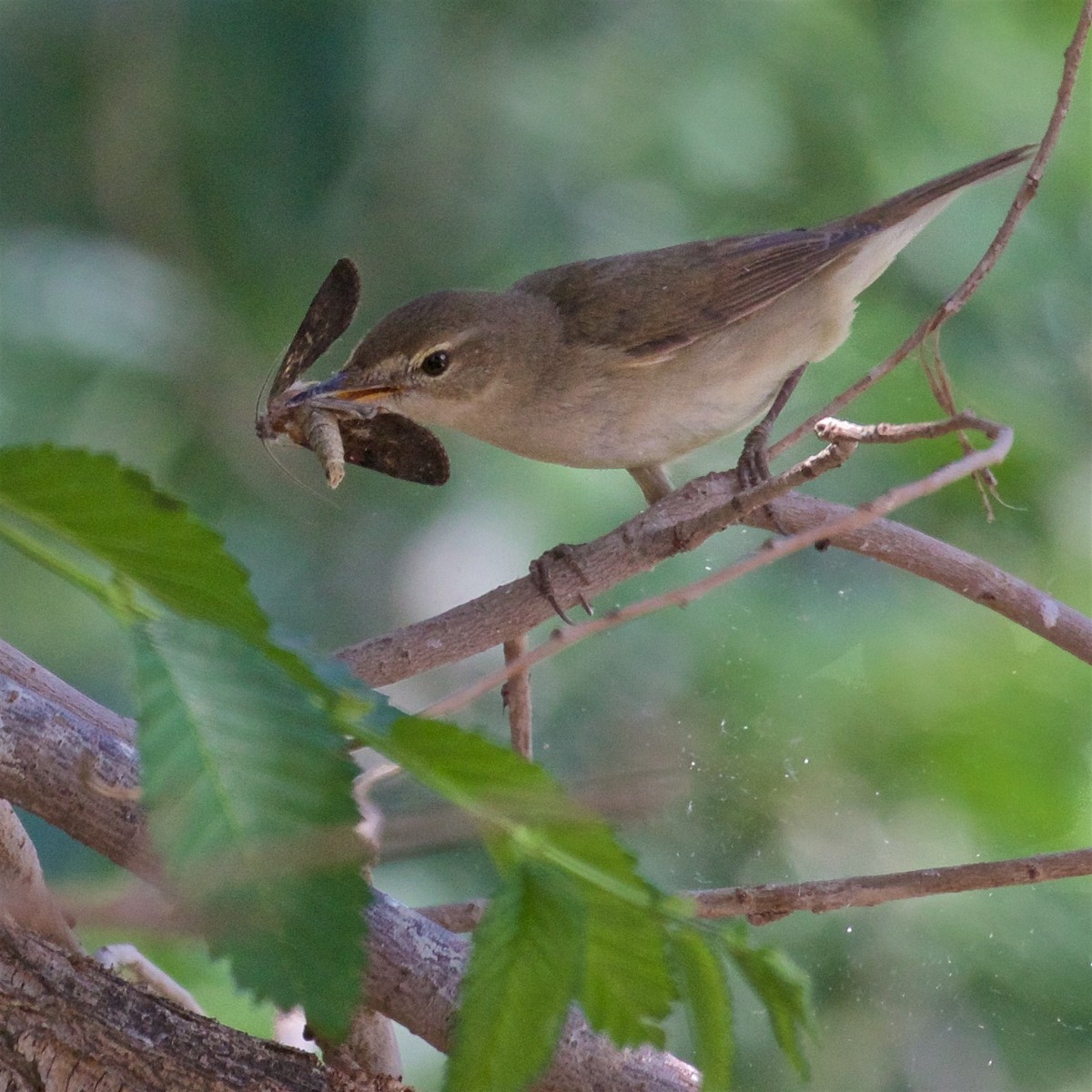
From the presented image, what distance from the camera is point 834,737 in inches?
64.0

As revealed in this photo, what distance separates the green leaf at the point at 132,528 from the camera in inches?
10.4

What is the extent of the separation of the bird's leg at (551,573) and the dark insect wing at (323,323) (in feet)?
1.16

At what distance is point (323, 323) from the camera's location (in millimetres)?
1415

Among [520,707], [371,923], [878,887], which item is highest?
[520,707]

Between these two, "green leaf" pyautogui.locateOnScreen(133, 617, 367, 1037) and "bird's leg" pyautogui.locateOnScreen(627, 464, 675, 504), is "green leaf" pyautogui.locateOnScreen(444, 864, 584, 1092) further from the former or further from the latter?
"bird's leg" pyautogui.locateOnScreen(627, 464, 675, 504)

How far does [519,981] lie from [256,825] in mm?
78

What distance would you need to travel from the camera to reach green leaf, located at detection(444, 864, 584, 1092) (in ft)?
0.92

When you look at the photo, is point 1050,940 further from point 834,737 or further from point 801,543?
point 801,543

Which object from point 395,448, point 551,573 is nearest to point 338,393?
point 395,448

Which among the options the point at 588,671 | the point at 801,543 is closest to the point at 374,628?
the point at 588,671

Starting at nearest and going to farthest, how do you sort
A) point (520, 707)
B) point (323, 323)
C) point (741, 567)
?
point (741, 567) < point (520, 707) < point (323, 323)

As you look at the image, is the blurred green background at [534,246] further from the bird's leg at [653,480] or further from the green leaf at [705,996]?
the green leaf at [705,996]

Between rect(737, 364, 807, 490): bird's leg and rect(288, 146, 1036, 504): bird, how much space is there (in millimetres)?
20

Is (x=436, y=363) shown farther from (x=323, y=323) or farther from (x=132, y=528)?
(x=132, y=528)
